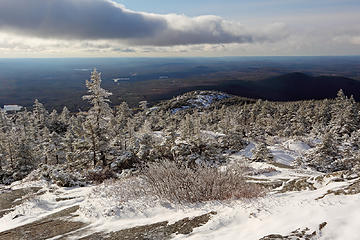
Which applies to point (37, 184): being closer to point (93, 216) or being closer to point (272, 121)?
point (93, 216)

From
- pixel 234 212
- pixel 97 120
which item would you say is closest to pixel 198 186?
pixel 234 212

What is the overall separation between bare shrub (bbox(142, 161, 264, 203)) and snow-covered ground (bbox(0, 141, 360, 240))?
414mm

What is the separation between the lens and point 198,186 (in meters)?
8.27

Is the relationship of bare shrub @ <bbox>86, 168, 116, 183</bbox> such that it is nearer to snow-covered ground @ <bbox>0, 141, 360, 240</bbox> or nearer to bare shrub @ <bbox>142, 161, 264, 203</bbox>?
snow-covered ground @ <bbox>0, 141, 360, 240</bbox>

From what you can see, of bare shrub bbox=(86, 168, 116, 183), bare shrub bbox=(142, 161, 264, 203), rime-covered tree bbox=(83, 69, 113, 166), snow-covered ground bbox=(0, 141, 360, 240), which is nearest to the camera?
snow-covered ground bbox=(0, 141, 360, 240)

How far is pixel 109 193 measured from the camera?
9.49m

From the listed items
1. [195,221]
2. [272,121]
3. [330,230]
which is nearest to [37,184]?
[195,221]

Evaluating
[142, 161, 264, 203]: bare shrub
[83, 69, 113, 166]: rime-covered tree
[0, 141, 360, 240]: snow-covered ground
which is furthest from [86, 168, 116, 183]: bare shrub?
[142, 161, 264, 203]: bare shrub

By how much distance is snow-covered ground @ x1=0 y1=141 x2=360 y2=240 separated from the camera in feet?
16.0

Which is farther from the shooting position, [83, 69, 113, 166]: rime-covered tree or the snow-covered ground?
[83, 69, 113, 166]: rime-covered tree

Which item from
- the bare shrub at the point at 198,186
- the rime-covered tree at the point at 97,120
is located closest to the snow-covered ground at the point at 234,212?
the bare shrub at the point at 198,186

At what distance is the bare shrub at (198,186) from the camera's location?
792cm

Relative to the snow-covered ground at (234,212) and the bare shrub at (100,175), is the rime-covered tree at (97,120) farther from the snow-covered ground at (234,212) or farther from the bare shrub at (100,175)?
the snow-covered ground at (234,212)

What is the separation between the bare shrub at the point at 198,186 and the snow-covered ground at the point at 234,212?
414mm
